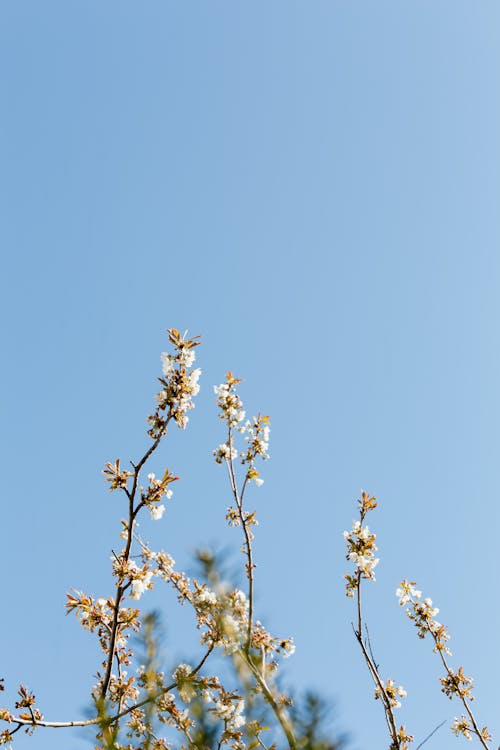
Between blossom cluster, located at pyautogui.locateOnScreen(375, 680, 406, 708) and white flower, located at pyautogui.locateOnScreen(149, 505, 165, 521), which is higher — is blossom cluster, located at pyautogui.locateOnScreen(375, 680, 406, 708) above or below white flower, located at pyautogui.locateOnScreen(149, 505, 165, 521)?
below

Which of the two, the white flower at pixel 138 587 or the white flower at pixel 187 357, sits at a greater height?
the white flower at pixel 187 357

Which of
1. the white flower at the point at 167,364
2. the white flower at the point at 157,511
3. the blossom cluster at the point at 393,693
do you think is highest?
the white flower at the point at 167,364

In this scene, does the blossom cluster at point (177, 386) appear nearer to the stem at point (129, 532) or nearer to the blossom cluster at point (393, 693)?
the stem at point (129, 532)

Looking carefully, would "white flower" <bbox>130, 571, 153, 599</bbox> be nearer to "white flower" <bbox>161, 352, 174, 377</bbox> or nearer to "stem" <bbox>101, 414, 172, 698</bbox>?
"stem" <bbox>101, 414, 172, 698</bbox>

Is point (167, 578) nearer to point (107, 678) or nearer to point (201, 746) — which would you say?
point (107, 678)

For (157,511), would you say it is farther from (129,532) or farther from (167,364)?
(167,364)

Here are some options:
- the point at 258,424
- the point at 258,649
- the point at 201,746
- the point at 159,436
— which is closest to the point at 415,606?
the point at 258,649

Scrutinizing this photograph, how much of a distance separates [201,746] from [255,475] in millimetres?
3879

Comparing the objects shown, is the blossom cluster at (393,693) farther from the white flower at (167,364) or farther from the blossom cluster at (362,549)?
the white flower at (167,364)

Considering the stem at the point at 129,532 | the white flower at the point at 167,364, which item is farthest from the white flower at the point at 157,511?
the white flower at the point at 167,364

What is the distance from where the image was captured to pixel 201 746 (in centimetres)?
161

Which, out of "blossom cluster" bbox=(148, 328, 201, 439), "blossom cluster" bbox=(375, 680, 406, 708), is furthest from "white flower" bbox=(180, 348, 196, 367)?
"blossom cluster" bbox=(375, 680, 406, 708)

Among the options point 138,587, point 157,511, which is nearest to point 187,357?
point 157,511

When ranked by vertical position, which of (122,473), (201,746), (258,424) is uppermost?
(258,424)
